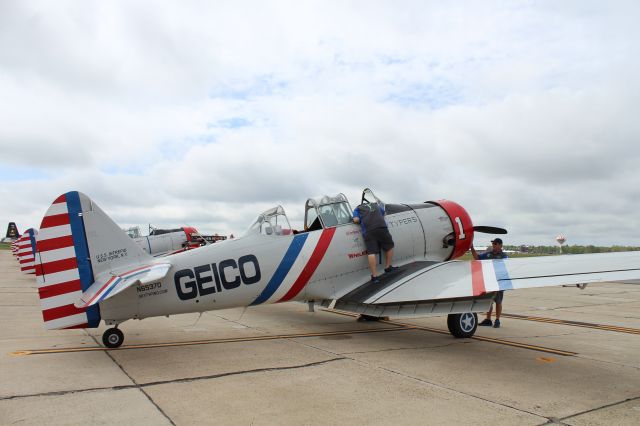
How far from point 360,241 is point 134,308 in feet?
13.3

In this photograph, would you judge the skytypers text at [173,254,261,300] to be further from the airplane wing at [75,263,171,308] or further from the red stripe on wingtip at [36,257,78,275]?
the red stripe on wingtip at [36,257,78,275]

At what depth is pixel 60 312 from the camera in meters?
6.36

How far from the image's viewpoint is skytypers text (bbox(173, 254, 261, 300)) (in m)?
6.87

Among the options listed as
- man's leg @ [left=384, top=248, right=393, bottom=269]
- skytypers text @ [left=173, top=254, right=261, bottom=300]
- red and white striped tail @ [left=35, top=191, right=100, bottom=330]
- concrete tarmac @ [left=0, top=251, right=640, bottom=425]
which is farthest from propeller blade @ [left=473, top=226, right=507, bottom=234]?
red and white striped tail @ [left=35, top=191, right=100, bottom=330]

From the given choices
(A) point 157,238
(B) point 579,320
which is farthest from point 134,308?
(A) point 157,238

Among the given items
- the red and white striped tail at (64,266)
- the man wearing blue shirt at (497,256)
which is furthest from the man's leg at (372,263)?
the red and white striped tail at (64,266)

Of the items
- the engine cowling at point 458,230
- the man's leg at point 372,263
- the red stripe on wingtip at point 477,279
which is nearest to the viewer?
the red stripe on wingtip at point 477,279

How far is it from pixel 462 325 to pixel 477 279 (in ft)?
4.50

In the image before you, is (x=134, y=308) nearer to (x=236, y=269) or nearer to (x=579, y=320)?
(x=236, y=269)

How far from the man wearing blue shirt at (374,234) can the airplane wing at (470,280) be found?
0.94 feet

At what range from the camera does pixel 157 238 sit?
66.4 feet

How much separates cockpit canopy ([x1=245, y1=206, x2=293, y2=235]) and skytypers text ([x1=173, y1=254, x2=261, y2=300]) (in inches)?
21.6

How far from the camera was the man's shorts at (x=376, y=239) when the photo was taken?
27.8ft

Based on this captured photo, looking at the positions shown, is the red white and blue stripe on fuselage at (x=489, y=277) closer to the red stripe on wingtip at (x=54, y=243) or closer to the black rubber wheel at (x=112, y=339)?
the black rubber wheel at (x=112, y=339)
